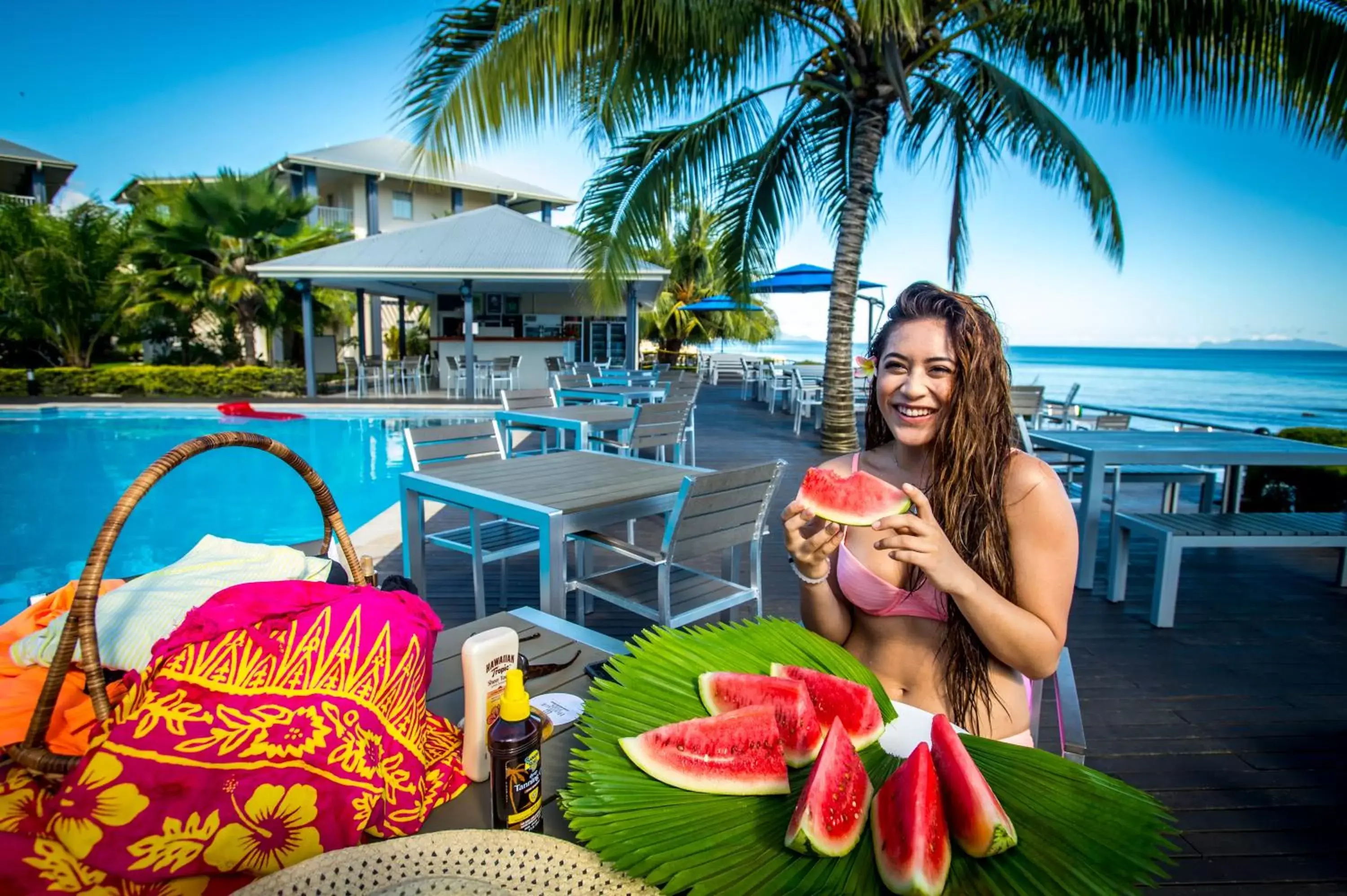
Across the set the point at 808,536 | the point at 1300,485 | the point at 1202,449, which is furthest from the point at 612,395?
the point at 808,536

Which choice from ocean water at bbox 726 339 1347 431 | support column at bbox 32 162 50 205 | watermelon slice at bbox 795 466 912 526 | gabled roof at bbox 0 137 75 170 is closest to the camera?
watermelon slice at bbox 795 466 912 526

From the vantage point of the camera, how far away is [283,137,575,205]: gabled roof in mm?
26000

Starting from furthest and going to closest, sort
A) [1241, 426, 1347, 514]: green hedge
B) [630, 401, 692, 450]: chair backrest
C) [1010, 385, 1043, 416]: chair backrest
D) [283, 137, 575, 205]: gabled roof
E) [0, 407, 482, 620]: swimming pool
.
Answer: [283, 137, 575, 205]: gabled roof
[1010, 385, 1043, 416]: chair backrest
[0, 407, 482, 620]: swimming pool
[1241, 426, 1347, 514]: green hedge
[630, 401, 692, 450]: chair backrest

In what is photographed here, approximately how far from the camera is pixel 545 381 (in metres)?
20.4

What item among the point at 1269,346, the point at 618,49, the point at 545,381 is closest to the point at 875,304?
the point at 545,381

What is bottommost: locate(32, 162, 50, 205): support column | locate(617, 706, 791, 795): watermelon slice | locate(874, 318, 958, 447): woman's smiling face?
locate(617, 706, 791, 795): watermelon slice

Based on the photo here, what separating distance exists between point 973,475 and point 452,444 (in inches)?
154

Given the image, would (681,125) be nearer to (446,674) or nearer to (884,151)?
(884,151)

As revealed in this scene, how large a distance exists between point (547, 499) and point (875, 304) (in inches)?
659

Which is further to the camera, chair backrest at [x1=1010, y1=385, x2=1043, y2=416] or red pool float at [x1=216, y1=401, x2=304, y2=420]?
red pool float at [x1=216, y1=401, x2=304, y2=420]

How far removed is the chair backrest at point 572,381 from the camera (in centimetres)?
1097

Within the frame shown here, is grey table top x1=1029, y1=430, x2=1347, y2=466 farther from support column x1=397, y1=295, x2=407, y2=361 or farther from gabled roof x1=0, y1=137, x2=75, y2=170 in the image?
gabled roof x1=0, y1=137, x2=75, y2=170

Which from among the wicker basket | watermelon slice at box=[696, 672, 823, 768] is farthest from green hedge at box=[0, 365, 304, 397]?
watermelon slice at box=[696, 672, 823, 768]

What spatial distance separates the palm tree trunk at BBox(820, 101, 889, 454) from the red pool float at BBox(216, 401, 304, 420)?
1182 centimetres
